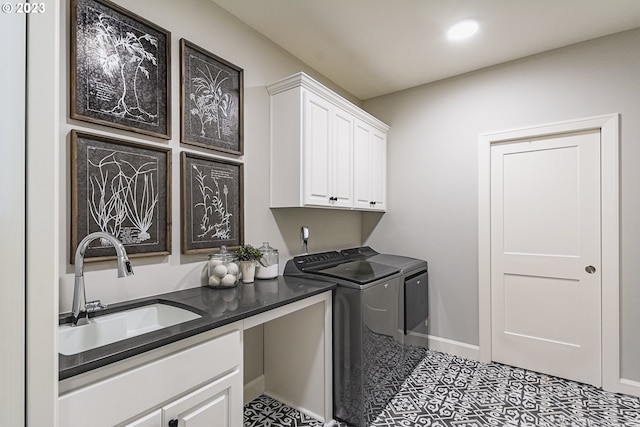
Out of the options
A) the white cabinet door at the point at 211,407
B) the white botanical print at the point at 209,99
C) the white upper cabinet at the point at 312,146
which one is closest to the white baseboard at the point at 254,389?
the white cabinet door at the point at 211,407

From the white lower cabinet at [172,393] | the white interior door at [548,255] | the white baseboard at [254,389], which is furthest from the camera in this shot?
the white interior door at [548,255]

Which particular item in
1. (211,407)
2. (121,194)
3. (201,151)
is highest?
(201,151)

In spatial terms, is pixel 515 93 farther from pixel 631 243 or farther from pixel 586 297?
pixel 586 297

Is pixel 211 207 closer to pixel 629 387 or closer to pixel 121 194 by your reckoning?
pixel 121 194

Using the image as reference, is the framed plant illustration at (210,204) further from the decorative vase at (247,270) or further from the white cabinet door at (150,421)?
the white cabinet door at (150,421)

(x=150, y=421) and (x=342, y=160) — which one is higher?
(x=342, y=160)

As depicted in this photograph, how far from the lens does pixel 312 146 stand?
238cm

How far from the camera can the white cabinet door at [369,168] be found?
294 cm

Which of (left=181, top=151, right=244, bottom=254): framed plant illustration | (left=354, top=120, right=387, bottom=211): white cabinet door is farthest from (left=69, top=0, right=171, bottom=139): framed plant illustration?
(left=354, top=120, right=387, bottom=211): white cabinet door

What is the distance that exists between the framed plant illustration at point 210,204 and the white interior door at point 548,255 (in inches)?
85.8

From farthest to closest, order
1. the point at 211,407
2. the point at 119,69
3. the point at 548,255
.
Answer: the point at 548,255, the point at 119,69, the point at 211,407

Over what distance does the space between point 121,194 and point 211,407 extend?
1.06m

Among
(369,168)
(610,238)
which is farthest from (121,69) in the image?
(610,238)

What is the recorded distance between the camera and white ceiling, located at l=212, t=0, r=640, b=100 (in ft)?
6.89
